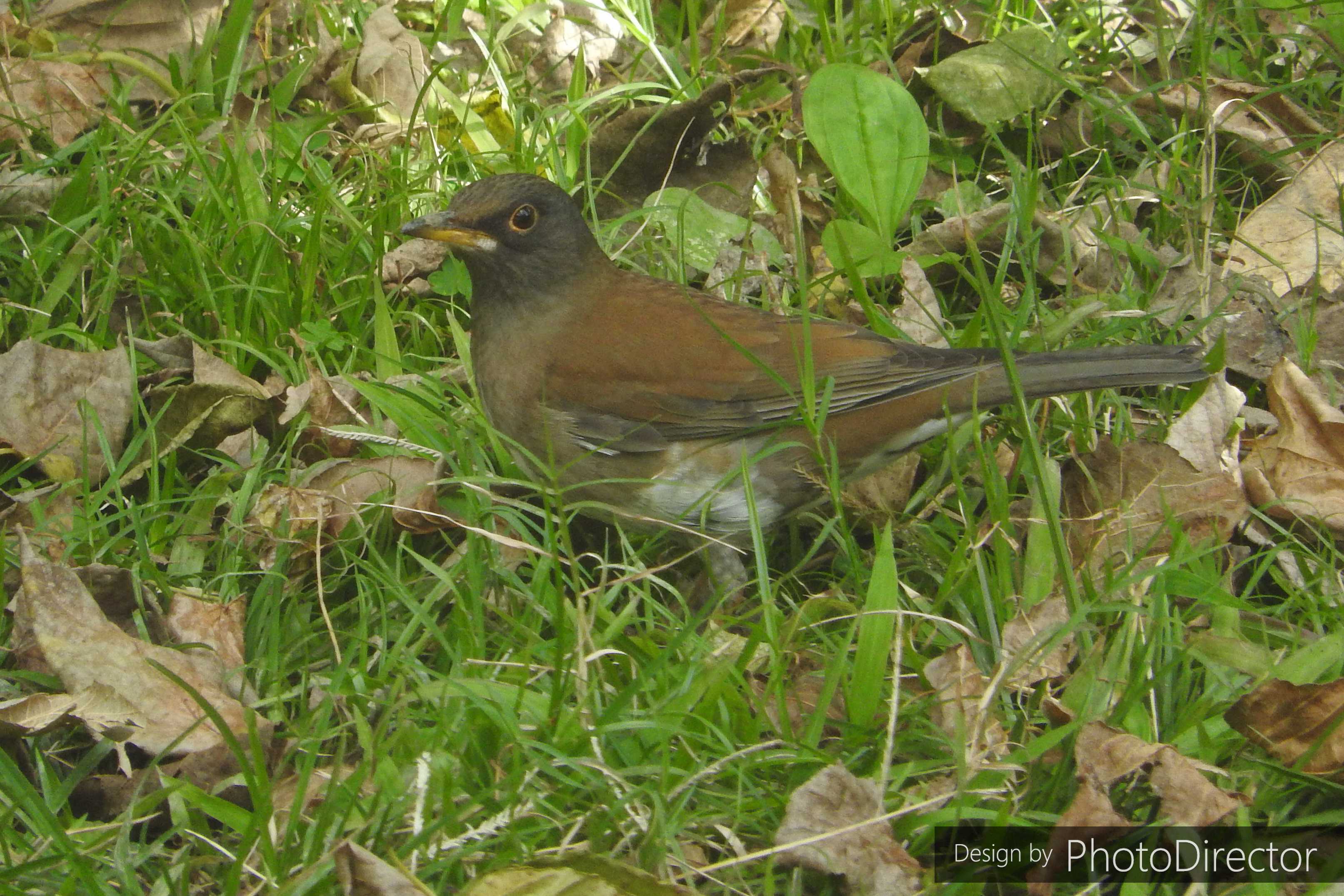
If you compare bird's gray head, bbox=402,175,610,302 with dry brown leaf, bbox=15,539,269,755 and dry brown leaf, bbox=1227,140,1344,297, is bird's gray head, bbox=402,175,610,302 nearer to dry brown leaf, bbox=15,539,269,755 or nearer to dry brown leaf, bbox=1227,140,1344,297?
dry brown leaf, bbox=15,539,269,755

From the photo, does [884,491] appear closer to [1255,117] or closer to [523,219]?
[523,219]

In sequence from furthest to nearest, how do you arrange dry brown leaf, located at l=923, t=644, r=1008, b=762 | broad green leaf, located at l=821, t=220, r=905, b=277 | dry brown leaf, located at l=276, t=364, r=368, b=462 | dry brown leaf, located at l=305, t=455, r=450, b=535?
broad green leaf, located at l=821, t=220, r=905, b=277, dry brown leaf, located at l=276, t=364, r=368, b=462, dry brown leaf, located at l=305, t=455, r=450, b=535, dry brown leaf, located at l=923, t=644, r=1008, b=762

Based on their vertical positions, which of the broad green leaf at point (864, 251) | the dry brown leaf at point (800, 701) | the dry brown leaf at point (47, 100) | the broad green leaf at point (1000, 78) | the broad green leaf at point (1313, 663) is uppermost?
the dry brown leaf at point (47, 100)

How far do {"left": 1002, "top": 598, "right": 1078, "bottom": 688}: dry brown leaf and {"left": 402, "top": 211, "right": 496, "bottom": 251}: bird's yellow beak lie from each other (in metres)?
2.11

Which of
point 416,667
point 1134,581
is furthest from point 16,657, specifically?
point 1134,581

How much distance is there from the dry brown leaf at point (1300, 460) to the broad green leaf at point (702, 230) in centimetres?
193

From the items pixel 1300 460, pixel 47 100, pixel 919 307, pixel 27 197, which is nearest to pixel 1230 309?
pixel 1300 460

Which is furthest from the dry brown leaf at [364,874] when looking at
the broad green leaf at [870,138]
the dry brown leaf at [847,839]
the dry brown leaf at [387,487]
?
the broad green leaf at [870,138]

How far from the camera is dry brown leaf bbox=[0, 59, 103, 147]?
538 cm

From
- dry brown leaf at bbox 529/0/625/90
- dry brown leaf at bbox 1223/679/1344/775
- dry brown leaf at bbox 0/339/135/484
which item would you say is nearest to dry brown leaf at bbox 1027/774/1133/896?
dry brown leaf at bbox 1223/679/1344/775

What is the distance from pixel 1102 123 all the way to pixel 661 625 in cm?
326

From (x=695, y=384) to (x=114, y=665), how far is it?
1.91 meters

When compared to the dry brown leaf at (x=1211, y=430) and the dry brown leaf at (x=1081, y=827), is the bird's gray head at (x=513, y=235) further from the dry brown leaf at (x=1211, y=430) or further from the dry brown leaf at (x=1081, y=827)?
the dry brown leaf at (x=1081, y=827)

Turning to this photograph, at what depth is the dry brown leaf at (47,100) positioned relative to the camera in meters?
5.38
